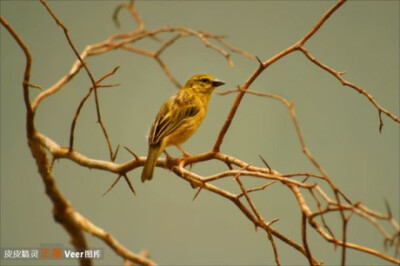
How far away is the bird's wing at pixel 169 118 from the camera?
3596 millimetres

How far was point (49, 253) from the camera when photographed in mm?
3641

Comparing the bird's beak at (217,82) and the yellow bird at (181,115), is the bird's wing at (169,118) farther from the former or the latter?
the bird's beak at (217,82)

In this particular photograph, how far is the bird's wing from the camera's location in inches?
142

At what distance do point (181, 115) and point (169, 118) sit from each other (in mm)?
124

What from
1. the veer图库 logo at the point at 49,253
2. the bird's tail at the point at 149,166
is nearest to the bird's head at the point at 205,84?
the bird's tail at the point at 149,166

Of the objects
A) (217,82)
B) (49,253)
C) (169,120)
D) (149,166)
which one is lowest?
(49,253)

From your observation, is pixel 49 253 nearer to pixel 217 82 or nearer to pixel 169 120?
pixel 169 120

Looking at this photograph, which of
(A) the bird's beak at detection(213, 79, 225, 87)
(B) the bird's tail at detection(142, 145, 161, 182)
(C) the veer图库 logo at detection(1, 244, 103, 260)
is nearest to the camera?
(B) the bird's tail at detection(142, 145, 161, 182)

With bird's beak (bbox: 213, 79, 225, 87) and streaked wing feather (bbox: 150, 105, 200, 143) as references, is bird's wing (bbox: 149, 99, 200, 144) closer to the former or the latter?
streaked wing feather (bbox: 150, 105, 200, 143)

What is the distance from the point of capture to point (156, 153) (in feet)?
10.8

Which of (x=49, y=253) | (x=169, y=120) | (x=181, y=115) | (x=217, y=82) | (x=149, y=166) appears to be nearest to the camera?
(x=149, y=166)

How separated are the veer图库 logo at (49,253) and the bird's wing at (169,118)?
35.1 inches

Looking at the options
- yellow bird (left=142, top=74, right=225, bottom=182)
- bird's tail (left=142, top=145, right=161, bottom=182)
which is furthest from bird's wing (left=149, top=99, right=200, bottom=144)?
bird's tail (left=142, top=145, right=161, bottom=182)

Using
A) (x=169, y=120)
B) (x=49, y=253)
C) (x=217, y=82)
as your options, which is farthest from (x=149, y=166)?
(x=217, y=82)
